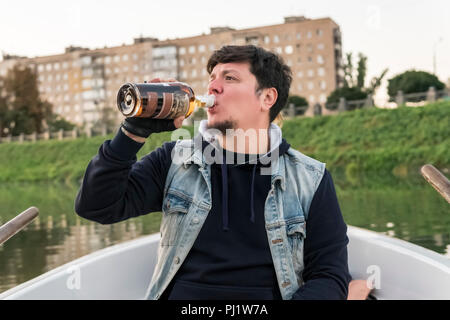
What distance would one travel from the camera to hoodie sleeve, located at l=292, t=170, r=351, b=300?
2000 millimetres

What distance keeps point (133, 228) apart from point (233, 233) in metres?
7.08

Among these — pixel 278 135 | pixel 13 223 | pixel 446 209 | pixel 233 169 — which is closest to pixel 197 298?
pixel 233 169

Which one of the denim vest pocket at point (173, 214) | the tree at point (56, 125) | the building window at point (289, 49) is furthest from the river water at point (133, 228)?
the building window at point (289, 49)

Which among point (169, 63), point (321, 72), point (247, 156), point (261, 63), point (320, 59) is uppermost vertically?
point (169, 63)

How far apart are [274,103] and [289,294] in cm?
75

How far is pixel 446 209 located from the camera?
886 cm

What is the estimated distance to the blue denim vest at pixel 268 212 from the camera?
6.71 feet

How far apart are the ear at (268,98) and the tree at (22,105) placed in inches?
1590

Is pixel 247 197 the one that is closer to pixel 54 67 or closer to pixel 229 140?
pixel 229 140

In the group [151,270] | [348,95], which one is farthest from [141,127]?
[348,95]

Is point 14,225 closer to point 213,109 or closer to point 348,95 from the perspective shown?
point 213,109

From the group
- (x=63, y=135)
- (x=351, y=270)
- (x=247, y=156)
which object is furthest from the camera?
(x=63, y=135)

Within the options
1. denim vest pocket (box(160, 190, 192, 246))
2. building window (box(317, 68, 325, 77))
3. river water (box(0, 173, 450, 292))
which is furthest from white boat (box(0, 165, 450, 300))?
building window (box(317, 68, 325, 77))

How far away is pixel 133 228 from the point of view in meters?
8.95
